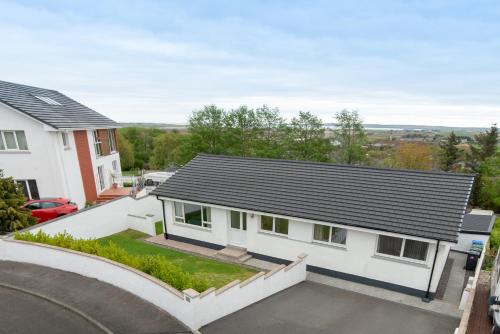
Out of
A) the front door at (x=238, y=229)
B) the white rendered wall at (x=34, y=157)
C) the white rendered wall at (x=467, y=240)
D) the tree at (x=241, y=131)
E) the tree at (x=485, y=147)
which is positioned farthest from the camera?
the tree at (x=485, y=147)

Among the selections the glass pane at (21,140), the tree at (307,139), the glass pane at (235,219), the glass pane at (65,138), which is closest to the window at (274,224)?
the glass pane at (235,219)

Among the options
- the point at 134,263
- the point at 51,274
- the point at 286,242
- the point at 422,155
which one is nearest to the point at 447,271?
the point at 286,242

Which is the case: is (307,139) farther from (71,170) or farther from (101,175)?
(71,170)

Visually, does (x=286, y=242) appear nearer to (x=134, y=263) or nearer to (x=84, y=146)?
(x=134, y=263)

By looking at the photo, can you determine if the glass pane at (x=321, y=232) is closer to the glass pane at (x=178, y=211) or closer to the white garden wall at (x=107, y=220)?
the glass pane at (x=178, y=211)

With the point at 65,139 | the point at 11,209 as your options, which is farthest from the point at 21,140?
the point at 11,209

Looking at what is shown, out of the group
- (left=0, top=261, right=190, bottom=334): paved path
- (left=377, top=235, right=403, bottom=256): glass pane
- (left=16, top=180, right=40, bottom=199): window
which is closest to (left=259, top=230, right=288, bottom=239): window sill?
(left=377, top=235, right=403, bottom=256): glass pane
